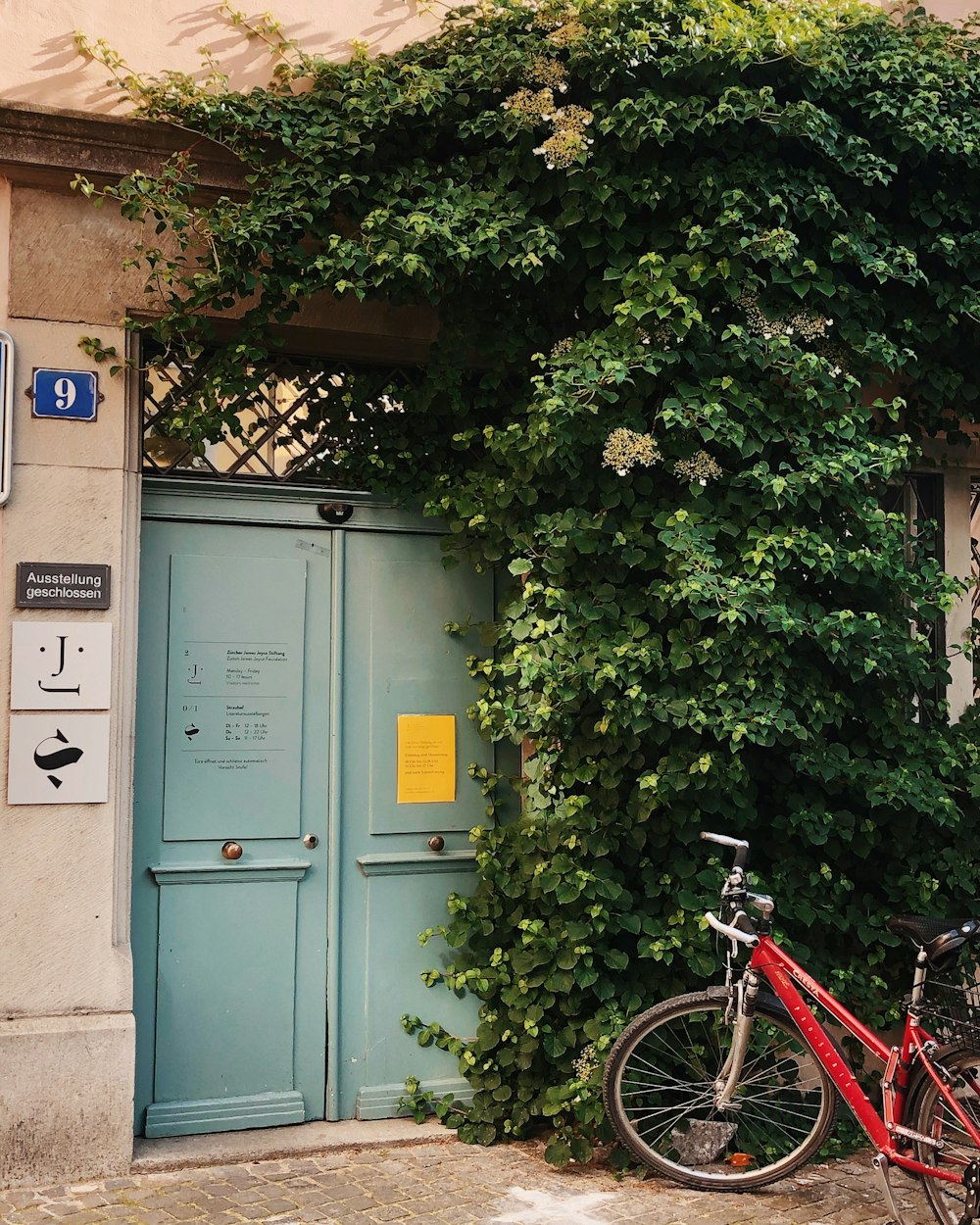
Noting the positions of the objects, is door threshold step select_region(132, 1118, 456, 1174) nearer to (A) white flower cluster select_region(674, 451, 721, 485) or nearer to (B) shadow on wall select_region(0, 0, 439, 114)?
(A) white flower cluster select_region(674, 451, 721, 485)

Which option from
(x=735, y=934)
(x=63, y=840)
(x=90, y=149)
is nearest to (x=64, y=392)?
(x=90, y=149)

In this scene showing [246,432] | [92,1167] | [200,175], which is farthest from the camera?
[246,432]

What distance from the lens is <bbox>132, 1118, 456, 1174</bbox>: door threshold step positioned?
191 inches

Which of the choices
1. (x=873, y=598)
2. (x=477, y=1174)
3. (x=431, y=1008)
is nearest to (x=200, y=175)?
(x=873, y=598)

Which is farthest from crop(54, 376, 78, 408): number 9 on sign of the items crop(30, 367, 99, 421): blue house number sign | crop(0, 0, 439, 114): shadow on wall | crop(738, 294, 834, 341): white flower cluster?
crop(738, 294, 834, 341): white flower cluster

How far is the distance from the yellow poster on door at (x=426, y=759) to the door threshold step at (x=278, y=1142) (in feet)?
4.61

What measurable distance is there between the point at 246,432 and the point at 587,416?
159 cm

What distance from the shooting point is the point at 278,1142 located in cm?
508

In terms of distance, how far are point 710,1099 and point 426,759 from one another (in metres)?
1.89

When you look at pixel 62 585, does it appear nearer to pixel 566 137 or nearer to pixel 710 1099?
pixel 566 137

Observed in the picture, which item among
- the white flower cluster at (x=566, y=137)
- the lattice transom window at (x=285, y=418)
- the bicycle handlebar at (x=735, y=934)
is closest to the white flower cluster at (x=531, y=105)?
the white flower cluster at (x=566, y=137)

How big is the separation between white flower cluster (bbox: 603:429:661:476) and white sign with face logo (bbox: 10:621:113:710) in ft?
7.08

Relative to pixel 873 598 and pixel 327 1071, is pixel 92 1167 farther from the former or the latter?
pixel 873 598

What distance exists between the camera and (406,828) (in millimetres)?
5590
